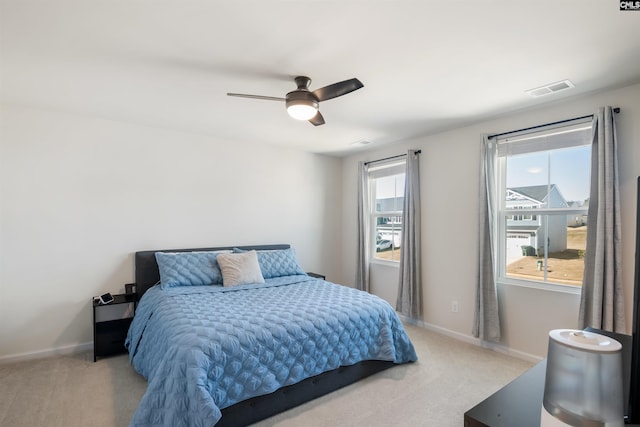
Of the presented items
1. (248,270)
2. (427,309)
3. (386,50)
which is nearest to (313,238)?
Answer: (248,270)

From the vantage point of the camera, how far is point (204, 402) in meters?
1.72

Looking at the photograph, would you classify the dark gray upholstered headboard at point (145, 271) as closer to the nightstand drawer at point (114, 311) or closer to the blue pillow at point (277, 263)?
the nightstand drawer at point (114, 311)

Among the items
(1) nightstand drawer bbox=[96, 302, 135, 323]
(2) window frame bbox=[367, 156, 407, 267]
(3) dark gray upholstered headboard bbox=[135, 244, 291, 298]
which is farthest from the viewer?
(2) window frame bbox=[367, 156, 407, 267]

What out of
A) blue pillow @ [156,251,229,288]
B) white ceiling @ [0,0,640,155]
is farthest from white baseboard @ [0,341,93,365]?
white ceiling @ [0,0,640,155]

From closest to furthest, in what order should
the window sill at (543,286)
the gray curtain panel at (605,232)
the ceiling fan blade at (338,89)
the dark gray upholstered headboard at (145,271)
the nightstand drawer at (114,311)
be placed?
the ceiling fan blade at (338,89) < the gray curtain panel at (605,232) < the window sill at (543,286) < the nightstand drawer at (114,311) < the dark gray upholstered headboard at (145,271)

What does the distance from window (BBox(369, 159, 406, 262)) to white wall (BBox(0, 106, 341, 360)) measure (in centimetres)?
161

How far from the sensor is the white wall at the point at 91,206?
9.79 feet

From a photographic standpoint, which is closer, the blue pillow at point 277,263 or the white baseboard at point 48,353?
the white baseboard at point 48,353

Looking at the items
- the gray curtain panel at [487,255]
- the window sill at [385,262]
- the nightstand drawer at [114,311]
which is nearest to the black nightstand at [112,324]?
the nightstand drawer at [114,311]

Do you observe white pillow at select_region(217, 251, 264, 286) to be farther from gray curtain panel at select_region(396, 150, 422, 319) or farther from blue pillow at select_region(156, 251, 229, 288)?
gray curtain panel at select_region(396, 150, 422, 319)

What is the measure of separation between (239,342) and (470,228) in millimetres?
2710

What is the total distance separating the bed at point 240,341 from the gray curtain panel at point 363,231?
1.35 meters

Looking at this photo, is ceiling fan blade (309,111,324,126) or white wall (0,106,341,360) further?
white wall (0,106,341,360)

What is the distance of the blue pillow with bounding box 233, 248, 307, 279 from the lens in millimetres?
3848
